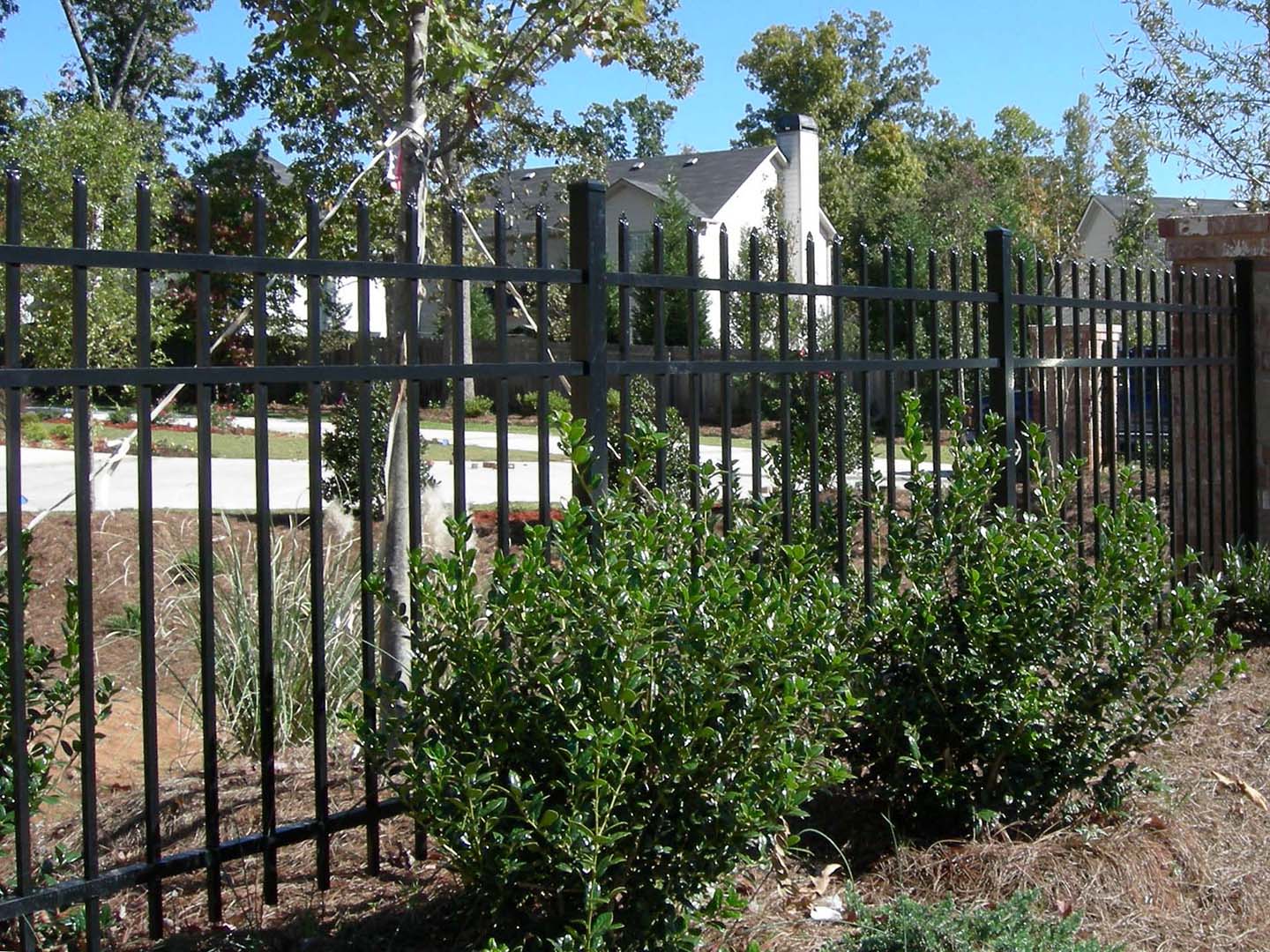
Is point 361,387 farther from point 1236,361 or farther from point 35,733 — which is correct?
point 1236,361

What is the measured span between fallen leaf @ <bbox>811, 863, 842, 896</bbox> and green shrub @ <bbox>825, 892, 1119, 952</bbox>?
1.08 ft

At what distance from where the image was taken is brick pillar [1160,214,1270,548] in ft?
24.1

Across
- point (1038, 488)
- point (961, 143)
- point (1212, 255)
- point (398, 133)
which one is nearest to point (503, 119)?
point (1212, 255)

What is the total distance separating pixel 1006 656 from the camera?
3852mm

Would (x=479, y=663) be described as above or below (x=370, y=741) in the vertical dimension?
above

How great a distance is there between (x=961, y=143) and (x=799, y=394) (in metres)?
50.8

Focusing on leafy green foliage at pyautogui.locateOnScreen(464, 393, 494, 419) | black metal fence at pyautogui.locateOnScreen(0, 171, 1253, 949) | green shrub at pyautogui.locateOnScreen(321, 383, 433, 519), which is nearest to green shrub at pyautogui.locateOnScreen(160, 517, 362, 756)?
black metal fence at pyautogui.locateOnScreen(0, 171, 1253, 949)

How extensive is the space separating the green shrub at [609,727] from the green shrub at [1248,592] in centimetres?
434

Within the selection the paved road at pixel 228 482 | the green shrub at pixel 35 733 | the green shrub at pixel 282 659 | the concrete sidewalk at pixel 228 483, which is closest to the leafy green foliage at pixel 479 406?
the paved road at pixel 228 482

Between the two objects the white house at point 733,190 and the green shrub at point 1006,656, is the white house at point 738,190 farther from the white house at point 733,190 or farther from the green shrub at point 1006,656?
the green shrub at point 1006,656

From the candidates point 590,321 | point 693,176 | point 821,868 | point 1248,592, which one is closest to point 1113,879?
point 821,868

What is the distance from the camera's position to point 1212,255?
7.52 meters

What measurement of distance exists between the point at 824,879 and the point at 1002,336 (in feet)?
8.28

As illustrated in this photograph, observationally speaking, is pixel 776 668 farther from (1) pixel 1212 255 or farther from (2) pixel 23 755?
(1) pixel 1212 255
